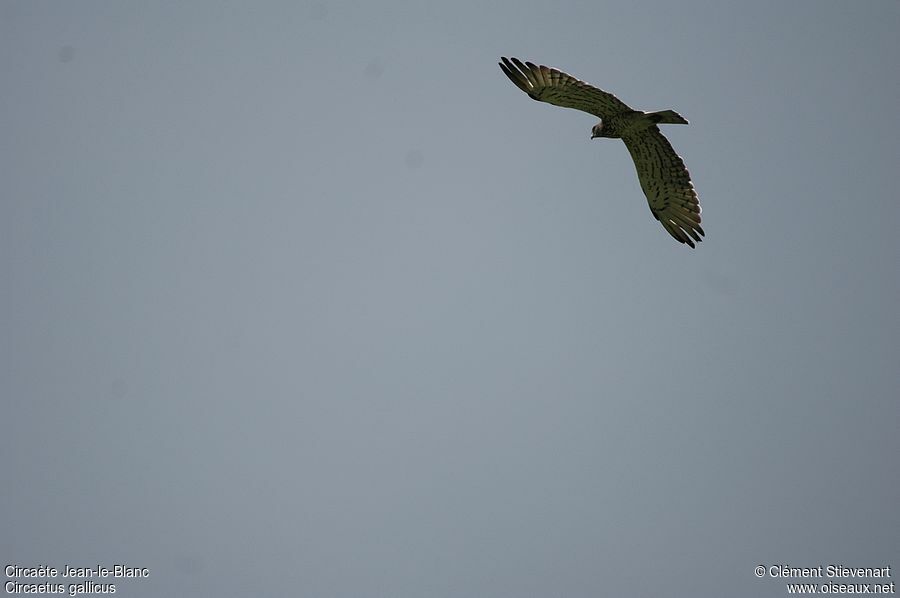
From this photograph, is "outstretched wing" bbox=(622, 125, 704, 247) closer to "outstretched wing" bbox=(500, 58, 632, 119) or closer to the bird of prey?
the bird of prey

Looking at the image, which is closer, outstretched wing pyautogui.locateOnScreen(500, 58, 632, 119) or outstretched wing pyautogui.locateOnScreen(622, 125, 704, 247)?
outstretched wing pyautogui.locateOnScreen(500, 58, 632, 119)

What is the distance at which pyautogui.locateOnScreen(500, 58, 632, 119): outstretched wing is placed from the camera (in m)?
15.0

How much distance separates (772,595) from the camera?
10094cm

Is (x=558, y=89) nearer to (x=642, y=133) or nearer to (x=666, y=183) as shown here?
(x=642, y=133)

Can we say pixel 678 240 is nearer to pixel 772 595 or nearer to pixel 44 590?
pixel 44 590

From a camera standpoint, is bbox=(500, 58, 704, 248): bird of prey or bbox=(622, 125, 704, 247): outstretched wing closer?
bbox=(500, 58, 704, 248): bird of prey

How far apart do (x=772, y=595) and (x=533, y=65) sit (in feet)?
315

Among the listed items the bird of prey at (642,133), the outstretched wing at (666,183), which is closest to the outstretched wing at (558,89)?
the bird of prey at (642,133)

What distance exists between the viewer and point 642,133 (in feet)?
52.1

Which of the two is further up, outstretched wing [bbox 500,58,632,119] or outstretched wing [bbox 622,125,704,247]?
outstretched wing [bbox 500,58,632,119]

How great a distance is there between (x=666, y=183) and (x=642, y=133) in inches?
57.4

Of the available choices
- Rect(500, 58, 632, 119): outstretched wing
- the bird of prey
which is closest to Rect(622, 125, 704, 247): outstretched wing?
the bird of prey

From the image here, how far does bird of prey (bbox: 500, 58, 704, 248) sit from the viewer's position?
15117mm

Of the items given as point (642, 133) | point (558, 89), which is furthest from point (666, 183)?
point (558, 89)
